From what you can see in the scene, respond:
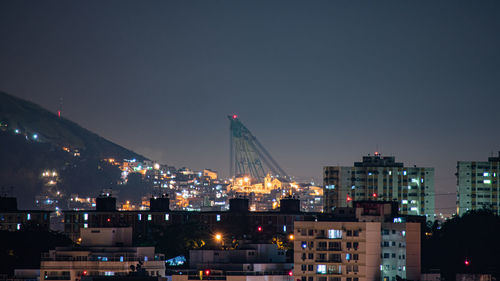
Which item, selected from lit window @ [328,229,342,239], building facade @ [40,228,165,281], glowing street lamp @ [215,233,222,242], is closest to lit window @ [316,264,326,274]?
lit window @ [328,229,342,239]

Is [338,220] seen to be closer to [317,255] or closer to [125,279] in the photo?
[317,255]

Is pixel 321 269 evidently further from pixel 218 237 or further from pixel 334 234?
pixel 218 237

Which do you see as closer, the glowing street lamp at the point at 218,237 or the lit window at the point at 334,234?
the lit window at the point at 334,234

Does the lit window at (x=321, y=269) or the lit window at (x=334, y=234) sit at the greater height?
the lit window at (x=334, y=234)

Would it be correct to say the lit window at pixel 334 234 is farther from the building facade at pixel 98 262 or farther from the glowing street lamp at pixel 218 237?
the glowing street lamp at pixel 218 237

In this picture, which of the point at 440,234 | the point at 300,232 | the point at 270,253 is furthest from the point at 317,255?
the point at 440,234

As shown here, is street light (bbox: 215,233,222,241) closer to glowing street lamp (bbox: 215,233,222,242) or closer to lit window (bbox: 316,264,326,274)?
glowing street lamp (bbox: 215,233,222,242)

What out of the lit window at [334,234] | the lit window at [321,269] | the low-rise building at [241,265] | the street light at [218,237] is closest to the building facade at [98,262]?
the low-rise building at [241,265]
